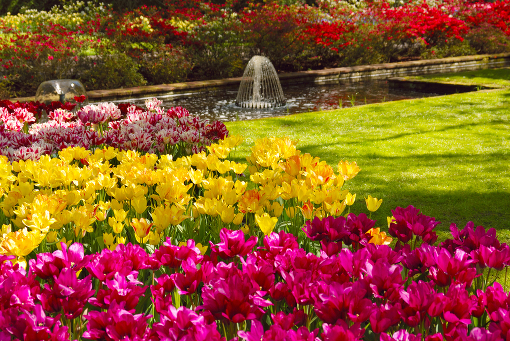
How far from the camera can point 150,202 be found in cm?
294

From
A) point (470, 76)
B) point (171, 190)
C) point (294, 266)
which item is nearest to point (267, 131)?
point (171, 190)

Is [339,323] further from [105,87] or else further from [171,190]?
[105,87]

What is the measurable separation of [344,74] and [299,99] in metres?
3.67

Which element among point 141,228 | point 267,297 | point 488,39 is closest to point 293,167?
point 141,228

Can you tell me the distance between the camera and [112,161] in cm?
404

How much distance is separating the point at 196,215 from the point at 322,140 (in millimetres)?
4334

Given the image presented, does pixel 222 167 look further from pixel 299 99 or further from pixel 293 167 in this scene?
pixel 299 99

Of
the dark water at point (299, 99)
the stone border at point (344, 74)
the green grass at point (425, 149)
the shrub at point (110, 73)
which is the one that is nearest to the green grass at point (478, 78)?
the dark water at point (299, 99)

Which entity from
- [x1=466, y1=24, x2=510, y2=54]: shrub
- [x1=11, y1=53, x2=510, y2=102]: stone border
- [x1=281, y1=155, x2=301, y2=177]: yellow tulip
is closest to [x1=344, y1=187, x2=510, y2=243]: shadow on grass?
[x1=281, y1=155, x2=301, y2=177]: yellow tulip

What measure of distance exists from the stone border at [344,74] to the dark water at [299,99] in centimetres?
18

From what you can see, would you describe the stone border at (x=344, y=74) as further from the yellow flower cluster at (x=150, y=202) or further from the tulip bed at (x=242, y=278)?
the tulip bed at (x=242, y=278)

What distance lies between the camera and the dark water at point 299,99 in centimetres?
973

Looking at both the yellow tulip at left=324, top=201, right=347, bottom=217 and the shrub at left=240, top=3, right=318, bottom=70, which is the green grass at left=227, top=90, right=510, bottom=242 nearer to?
the yellow tulip at left=324, top=201, right=347, bottom=217

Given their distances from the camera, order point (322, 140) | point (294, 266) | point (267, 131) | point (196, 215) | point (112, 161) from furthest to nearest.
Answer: point (267, 131) < point (322, 140) < point (112, 161) < point (196, 215) < point (294, 266)
